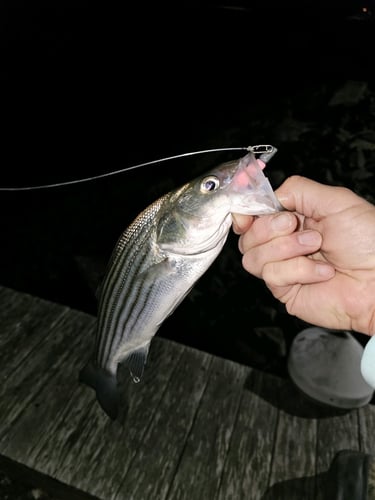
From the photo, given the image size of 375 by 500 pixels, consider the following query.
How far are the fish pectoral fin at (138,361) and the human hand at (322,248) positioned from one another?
0.69 meters

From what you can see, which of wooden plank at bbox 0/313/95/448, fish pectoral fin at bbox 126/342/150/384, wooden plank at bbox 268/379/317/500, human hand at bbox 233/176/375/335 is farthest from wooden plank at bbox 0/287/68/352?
human hand at bbox 233/176/375/335

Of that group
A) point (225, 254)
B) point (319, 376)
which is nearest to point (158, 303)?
point (319, 376)

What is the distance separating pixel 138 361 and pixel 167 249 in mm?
681

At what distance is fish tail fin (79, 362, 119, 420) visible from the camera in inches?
88.7

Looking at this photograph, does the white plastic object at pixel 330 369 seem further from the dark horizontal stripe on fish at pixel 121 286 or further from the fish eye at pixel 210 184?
the fish eye at pixel 210 184

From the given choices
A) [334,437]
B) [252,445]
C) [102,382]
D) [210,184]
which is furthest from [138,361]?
[334,437]

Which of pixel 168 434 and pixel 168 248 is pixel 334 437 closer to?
pixel 168 434

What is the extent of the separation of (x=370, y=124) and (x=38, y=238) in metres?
6.03

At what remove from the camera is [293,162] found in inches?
258

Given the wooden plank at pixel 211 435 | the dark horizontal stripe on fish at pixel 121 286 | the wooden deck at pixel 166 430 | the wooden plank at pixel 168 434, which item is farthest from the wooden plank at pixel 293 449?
the dark horizontal stripe on fish at pixel 121 286

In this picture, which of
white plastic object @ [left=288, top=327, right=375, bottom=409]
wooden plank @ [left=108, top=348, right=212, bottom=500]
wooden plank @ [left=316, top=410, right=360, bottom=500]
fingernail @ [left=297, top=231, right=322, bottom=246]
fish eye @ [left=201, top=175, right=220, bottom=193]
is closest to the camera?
fish eye @ [left=201, top=175, right=220, bottom=193]

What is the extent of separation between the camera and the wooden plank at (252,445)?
2666 mm

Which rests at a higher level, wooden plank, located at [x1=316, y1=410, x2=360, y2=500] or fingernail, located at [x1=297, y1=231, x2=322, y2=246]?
fingernail, located at [x1=297, y1=231, x2=322, y2=246]

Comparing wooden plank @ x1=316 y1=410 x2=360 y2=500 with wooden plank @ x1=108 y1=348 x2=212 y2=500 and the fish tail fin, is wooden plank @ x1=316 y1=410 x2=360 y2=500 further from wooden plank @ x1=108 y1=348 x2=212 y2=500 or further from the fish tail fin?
the fish tail fin
